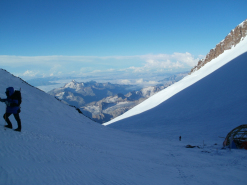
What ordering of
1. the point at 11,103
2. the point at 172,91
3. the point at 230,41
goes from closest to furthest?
the point at 11,103 → the point at 172,91 → the point at 230,41

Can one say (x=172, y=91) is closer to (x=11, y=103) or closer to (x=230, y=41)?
(x=230, y=41)

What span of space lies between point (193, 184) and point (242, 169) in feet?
11.6

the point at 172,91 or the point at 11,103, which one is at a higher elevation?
the point at 172,91

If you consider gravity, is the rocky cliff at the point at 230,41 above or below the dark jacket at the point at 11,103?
above

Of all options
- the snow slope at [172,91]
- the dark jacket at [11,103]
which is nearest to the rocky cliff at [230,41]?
the snow slope at [172,91]

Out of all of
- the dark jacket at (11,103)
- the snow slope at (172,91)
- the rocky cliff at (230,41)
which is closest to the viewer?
the dark jacket at (11,103)

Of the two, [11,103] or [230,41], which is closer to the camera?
[11,103]

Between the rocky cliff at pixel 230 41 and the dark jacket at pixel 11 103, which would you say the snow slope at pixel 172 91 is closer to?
the rocky cliff at pixel 230 41

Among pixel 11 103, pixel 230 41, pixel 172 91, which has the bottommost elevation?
pixel 11 103

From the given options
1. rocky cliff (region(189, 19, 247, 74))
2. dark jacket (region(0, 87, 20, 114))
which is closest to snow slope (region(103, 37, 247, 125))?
rocky cliff (region(189, 19, 247, 74))

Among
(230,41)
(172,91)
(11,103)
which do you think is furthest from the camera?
(230,41)

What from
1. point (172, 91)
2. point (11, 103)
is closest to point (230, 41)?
point (172, 91)

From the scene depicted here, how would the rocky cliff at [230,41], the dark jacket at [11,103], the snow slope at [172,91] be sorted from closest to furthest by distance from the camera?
the dark jacket at [11,103], the snow slope at [172,91], the rocky cliff at [230,41]

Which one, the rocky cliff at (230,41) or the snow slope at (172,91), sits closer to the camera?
the snow slope at (172,91)
